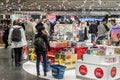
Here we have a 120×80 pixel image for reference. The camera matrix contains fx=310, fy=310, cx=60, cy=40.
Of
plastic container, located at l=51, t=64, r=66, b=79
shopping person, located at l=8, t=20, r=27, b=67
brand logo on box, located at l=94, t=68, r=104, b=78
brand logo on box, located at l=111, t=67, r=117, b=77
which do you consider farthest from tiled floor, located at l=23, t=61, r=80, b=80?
brand logo on box, located at l=111, t=67, r=117, b=77

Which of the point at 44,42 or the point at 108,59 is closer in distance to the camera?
the point at 108,59

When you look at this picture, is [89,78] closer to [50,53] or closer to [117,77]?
[117,77]

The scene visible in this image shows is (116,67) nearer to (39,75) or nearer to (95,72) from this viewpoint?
(95,72)

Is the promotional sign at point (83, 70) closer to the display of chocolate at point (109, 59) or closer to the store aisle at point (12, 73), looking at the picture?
the display of chocolate at point (109, 59)

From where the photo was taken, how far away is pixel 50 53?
10633mm

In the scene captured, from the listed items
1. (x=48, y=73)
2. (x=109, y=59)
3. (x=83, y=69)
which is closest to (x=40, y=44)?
(x=48, y=73)

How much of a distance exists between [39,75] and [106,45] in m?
2.64

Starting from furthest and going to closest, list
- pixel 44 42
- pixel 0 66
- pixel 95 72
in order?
pixel 0 66, pixel 44 42, pixel 95 72

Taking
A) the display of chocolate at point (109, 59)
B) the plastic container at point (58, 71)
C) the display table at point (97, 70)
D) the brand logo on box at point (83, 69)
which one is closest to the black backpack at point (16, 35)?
the plastic container at point (58, 71)

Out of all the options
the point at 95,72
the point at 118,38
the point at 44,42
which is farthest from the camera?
the point at 118,38

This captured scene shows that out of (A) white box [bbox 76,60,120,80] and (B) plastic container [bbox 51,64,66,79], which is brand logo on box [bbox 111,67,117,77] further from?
(B) plastic container [bbox 51,64,66,79]

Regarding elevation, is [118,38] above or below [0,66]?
above

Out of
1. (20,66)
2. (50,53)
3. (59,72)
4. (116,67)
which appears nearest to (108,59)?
(116,67)

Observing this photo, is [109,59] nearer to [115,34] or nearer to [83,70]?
[83,70]
